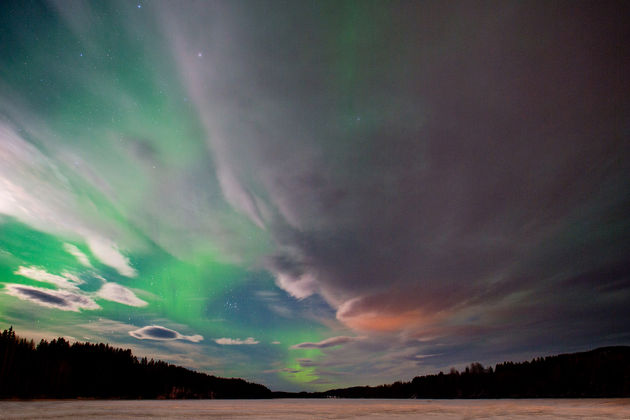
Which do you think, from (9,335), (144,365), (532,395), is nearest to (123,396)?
(144,365)

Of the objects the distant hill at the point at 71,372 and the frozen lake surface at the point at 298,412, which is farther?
the distant hill at the point at 71,372

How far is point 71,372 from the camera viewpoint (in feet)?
452

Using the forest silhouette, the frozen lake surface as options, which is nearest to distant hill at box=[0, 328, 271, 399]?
the forest silhouette

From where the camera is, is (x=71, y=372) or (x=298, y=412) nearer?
(x=298, y=412)

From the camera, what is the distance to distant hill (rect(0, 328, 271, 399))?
114 metres

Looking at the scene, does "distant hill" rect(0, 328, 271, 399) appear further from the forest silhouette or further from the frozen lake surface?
the frozen lake surface

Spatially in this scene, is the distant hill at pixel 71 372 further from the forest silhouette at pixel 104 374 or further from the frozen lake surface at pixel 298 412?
the frozen lake surface at pixel 298 412

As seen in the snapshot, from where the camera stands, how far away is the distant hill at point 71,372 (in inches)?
4500

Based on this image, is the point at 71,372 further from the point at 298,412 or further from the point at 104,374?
the point at 298,412

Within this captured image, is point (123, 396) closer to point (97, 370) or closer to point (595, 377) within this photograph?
point (97, 370)

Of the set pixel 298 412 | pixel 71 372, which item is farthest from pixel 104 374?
pixel 298 412

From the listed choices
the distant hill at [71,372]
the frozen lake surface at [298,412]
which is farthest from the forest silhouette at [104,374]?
the frozen lake surface at [298,412]

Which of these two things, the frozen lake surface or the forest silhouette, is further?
the forest silhouette

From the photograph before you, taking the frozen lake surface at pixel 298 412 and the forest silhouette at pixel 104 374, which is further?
the forest silhouette at pixel 104 374
